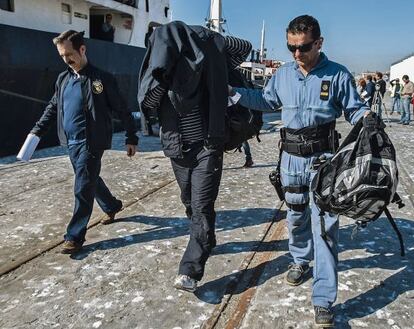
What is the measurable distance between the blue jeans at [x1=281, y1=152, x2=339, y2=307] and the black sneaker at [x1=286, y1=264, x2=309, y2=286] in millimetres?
42

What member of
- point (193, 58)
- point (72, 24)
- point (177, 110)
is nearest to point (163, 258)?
point (177, 110)

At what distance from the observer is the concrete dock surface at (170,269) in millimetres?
2941

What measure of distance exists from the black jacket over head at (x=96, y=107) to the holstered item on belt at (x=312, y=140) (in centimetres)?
173

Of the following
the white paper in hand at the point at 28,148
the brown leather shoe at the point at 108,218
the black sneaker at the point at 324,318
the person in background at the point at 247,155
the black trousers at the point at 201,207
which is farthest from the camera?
the person in background at the point at 247,155

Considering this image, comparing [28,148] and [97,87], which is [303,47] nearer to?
[97,87]

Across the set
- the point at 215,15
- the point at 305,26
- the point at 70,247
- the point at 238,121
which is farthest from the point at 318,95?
the point at 215,15

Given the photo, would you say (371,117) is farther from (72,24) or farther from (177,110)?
(72,24)

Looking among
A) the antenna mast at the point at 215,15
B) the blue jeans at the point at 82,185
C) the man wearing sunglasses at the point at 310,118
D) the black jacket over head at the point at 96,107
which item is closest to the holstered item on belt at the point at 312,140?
the man wearing sunglasses at the point at 310,118

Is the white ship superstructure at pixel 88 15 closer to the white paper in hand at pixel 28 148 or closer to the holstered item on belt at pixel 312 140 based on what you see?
the white paper in hand at pixel 28 148

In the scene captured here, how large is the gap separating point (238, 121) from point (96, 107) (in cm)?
138

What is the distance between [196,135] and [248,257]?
4.44 ft

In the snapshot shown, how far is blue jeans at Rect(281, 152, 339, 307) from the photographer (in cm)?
281

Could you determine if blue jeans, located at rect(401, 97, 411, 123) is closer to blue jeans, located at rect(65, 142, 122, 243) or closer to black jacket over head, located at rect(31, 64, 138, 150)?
black jacket over head, located at rect(31, 64, 138, 150)

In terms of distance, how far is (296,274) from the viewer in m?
3.37
